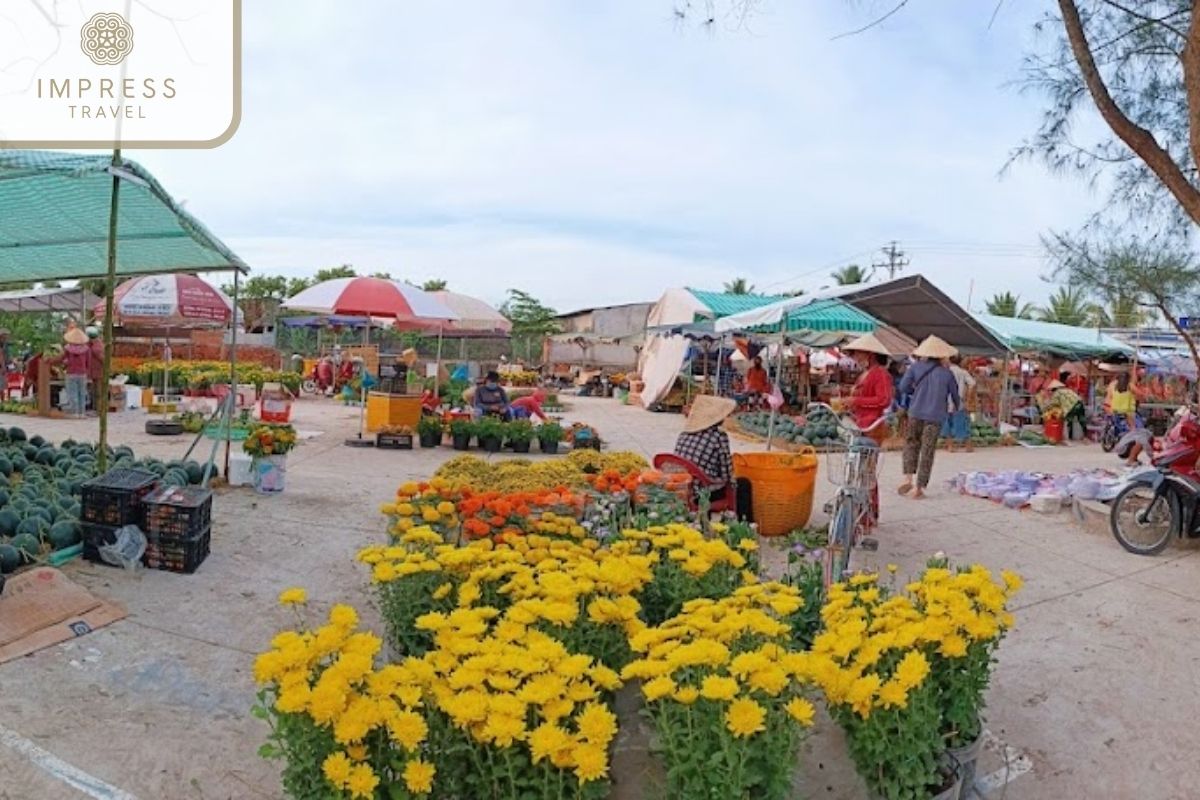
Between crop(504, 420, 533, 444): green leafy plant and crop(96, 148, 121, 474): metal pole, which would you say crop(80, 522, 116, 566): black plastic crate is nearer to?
crop(96, 148, 121, 474): metal pole

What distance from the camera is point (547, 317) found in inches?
1559

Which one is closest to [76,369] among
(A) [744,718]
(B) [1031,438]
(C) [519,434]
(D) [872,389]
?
(C) [519,434]

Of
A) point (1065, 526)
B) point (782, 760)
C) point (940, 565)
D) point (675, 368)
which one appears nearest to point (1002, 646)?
point (940, 565)

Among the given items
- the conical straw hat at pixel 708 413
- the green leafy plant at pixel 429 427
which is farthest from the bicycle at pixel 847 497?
the green leafy plant at pixel 429 427

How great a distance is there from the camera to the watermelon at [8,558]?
4391 mm

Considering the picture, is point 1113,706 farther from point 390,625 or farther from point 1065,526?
point 1065,526

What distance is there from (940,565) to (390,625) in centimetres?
234

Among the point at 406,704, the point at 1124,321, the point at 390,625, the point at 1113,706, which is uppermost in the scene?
the point at 1124,321

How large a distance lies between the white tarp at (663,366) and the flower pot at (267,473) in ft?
43.9

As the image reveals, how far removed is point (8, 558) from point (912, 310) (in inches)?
285

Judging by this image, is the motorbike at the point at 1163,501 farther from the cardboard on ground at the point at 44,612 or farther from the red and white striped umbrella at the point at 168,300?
the red and white striped umbrella at the point at 168,300

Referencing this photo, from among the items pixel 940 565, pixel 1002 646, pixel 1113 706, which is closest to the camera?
pixel 940 565

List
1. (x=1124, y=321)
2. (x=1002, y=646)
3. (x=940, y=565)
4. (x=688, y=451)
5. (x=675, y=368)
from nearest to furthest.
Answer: (x=940, y=565)
(x=1002, y=646)
(x=688, y=451)
(x=675, y=368)
(x=1124, y=321)

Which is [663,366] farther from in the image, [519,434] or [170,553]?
[170,553]
